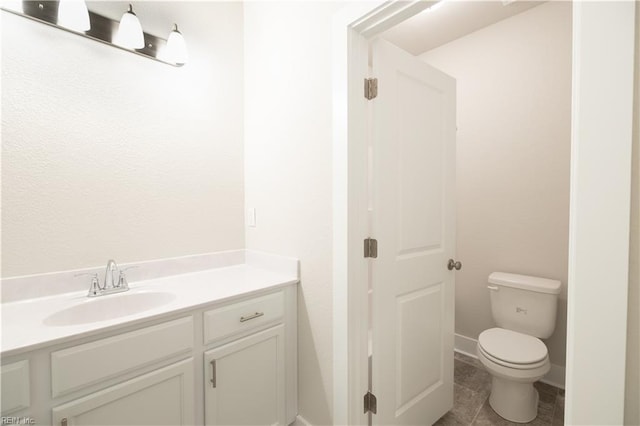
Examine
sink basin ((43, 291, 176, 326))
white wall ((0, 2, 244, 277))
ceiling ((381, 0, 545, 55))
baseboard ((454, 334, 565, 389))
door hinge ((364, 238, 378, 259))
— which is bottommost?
baseboard ((454, 334, 565, 389))

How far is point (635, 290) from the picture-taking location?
0.64 meters

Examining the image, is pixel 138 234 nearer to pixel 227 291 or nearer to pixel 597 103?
pixel 227 291

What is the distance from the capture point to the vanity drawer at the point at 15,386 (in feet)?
2.66

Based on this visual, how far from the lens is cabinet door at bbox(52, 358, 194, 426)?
0.93m

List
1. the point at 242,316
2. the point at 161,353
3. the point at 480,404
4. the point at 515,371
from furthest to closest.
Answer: the point at 480,404 → the point at 515,371 → the point at 242,316 → the point at 161,353

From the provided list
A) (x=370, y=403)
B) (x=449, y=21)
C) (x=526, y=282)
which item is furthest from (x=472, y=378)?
(x=449, y=21)

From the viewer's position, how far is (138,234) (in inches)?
59.4

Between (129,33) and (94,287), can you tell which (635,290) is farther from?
(129,33)

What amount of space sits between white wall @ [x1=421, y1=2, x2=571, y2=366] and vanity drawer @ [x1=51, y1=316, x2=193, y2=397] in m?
2.22

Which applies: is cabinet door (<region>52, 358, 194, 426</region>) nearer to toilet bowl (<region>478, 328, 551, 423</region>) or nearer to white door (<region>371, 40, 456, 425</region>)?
white door (<region>371, 40, 456, 425</region>)

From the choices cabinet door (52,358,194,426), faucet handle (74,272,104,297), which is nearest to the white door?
cabinet door (52,358,194,426)

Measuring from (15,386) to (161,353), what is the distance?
1.26 ft

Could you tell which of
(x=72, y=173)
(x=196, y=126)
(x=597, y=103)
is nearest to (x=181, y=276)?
(x=72, y=173)

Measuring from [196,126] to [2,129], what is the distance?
804 mm
